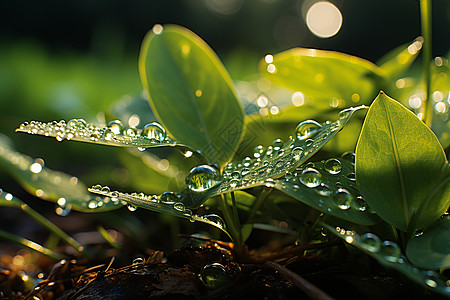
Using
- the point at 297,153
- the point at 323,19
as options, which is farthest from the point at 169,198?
the point at 323,19

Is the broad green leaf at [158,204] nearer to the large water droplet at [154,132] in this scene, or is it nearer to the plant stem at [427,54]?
the large water droplet at [154,132]

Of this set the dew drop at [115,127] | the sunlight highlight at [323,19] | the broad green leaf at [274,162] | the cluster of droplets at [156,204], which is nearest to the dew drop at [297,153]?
the broad green leaf at [274,162]

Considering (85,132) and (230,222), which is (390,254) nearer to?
(230,222)

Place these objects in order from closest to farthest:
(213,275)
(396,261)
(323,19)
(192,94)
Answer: (396,261) < (213,275) < (192,94) < (323,19)

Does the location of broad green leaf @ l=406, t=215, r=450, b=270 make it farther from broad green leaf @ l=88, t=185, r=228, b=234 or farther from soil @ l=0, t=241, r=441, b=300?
broad green leaf @ l=88, t=185, r=228, b=234

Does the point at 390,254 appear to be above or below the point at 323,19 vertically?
below

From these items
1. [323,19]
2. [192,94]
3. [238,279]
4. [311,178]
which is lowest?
[238,279]

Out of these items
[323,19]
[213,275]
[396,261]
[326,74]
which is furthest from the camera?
[323,19]

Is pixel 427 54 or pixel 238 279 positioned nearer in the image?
pixel 238 279
